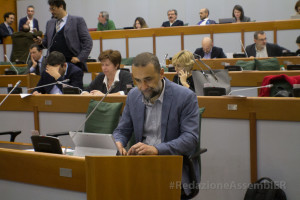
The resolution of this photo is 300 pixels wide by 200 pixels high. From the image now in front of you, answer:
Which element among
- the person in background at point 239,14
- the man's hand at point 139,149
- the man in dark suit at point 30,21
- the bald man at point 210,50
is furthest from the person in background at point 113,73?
the man in dark suit at point 30,21

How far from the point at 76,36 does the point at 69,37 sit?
0.28 feet

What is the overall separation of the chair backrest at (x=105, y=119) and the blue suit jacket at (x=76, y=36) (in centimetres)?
155

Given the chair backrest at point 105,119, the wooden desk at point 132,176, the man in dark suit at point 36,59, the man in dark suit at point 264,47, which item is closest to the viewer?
the wooden desk at point 132,176

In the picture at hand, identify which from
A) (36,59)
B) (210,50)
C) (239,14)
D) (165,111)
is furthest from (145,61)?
(239,14)

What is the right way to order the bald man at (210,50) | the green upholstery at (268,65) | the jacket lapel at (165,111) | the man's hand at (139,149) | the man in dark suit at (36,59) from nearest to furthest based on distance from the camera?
the man's hand at (139,149), the jacket lapel at (165,111), the green upholstery at (268,65), the man in dark suit at (36,59), the bald man at (210,50)

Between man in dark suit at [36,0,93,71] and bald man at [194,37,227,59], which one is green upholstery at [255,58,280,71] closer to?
bald man at [194,37,227,59]

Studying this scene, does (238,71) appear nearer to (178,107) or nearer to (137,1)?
(178,107)

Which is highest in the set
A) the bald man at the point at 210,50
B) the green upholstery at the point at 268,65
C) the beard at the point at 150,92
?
the bald man at the point at 210,50

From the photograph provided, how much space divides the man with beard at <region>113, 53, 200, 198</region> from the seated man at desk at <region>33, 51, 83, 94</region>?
6.41ft

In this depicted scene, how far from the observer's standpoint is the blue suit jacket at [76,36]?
188 inches

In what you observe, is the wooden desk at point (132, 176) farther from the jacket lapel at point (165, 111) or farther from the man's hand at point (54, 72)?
the man's hand at point (54, 72)

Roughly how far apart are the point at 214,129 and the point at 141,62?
1166 mm

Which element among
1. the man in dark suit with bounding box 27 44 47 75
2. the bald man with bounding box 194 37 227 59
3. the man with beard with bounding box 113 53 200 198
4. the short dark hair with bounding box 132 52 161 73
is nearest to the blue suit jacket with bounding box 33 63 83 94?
the man with beard with bounding box 113 53 200 198

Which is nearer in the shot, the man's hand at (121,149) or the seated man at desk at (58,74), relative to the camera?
the man's hand at (121,149)
